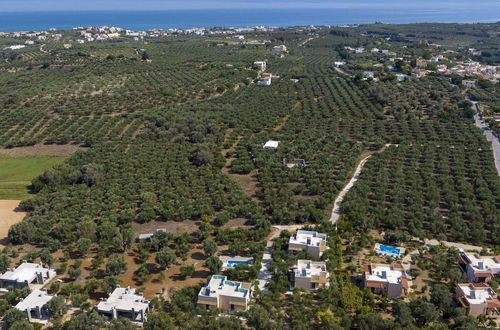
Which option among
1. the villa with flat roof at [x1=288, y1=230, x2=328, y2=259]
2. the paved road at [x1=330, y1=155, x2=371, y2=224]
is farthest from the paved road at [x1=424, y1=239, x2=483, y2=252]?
the villa with flat roof at [x1=288, y1=230, x2=328, y2=259]

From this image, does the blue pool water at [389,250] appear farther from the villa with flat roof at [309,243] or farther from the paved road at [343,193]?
the paved road at [343,193]

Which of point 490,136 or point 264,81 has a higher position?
point 264,81

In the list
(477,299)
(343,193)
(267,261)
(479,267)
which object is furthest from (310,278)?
(343,193)

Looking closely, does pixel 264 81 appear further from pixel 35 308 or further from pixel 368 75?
pixel 35 308

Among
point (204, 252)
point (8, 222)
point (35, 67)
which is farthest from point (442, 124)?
point (35, 67)

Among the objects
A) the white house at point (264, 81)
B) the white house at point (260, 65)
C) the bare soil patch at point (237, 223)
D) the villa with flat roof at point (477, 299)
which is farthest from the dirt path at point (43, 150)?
the white house at point (260, 65)
